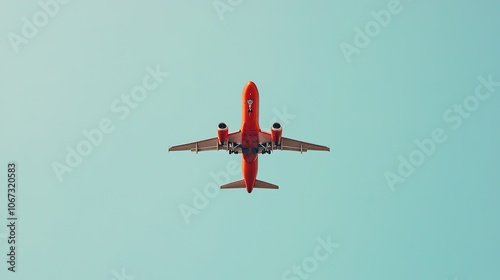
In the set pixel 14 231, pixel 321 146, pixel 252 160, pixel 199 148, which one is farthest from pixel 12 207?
pixel 321 146

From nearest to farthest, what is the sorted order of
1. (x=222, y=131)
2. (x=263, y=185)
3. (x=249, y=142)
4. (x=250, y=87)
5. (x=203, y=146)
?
(x=250, y=87), (x=222, y=131), (x=249, y=142), (x=203, y=146), (x=263, y=185)

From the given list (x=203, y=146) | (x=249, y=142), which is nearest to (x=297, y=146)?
(x=249, y=142)

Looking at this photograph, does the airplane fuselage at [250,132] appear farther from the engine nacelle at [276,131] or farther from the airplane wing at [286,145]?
the engine nacelle at [276,131]

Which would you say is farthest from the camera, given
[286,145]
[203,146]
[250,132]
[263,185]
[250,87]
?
[263,185]

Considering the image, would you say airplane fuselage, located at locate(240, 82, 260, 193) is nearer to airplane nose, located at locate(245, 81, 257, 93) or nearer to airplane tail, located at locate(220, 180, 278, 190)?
airplane nose, located at locate(245, 81, 257, 93)

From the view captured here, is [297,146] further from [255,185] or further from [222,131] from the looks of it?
[222,131]

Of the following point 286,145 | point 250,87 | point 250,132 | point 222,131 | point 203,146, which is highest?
point 250,87

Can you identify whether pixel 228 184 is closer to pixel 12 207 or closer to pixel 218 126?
pixel 218 126

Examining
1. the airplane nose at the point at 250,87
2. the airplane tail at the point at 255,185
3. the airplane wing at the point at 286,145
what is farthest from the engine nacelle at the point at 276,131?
the airplane tail at the point at 255,185
